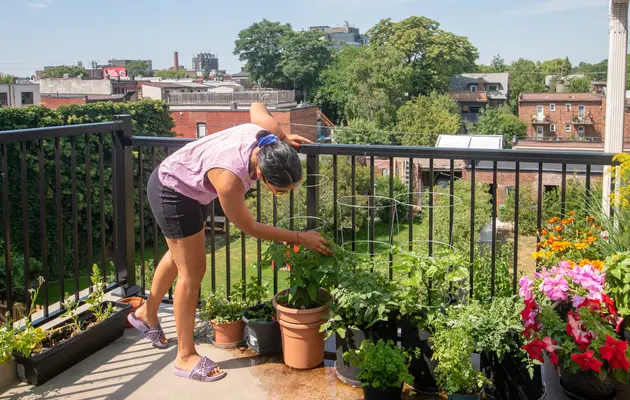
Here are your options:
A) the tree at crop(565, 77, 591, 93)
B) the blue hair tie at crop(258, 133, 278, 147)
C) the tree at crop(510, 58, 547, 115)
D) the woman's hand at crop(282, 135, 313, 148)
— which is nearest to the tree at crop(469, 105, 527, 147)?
the tree at crop(510, 58, 547, 115)

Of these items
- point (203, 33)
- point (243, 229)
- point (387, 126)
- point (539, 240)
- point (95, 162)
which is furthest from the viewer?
point (203, 33)

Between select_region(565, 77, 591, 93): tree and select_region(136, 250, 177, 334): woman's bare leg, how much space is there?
71.8 m

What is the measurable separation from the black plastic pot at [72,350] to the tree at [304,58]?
167ft

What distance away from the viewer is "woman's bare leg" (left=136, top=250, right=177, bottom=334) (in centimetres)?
294

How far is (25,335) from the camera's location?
8.38ft

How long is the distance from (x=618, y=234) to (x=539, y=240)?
16.5 inches

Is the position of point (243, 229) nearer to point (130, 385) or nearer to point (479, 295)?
point (130, 385)


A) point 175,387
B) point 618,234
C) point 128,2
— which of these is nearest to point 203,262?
point 175,387

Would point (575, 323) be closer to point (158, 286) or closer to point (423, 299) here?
point (423, 299)

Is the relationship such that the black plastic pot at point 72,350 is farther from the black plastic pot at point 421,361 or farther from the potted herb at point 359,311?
the black plastic pot at point 421,361

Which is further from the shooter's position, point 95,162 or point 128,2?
point 128,2

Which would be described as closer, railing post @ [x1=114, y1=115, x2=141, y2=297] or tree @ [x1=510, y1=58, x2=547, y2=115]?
railing post @ [x1=114, y1=115, x2=141, y2=297]

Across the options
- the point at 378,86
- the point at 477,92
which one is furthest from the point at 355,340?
the point at 477,92

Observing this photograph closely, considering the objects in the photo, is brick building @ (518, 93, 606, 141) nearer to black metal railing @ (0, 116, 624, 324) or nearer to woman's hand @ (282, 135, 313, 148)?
black metal railing @ (0, 116, 624, 324)
